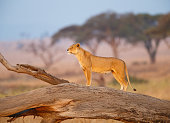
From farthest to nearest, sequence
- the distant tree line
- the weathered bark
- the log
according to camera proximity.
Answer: the distant tree line, the weathered bark, the log

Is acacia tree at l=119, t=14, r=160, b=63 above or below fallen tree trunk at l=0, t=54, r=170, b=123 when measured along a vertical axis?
above

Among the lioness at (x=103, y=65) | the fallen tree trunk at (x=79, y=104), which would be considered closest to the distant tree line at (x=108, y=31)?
the lioness at (x=103, y=65)

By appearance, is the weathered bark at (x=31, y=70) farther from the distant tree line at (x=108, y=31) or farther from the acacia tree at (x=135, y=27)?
the acacia tree at (x=135, y=27)

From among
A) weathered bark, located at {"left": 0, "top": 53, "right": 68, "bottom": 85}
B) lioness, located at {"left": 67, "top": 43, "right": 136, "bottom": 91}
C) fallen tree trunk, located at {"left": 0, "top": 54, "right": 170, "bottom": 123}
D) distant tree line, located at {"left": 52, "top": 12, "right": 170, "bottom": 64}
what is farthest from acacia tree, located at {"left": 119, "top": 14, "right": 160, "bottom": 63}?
fallen tree trunk, located at {"left": 0, "top": 54, "right": 170, "bottom": 123}

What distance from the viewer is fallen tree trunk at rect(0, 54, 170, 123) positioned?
497 cm

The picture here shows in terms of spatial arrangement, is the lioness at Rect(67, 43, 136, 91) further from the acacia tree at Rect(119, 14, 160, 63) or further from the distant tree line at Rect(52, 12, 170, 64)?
the acacia tree at Rect(119, 14, 160, 63)

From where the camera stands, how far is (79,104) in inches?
200

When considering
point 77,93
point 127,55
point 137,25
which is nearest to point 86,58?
point 77,93

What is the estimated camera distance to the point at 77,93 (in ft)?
16.8

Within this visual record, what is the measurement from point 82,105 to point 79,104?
0.18 ft

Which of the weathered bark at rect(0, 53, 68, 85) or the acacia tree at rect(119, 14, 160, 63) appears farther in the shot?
the acacia tree at rect(119, 14, 160, 63)

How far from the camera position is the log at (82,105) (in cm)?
496

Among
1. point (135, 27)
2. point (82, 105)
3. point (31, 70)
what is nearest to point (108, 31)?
point (135, 27)

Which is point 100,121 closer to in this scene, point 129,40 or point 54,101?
point 54,101
